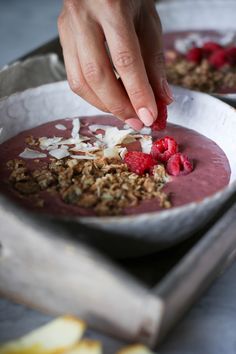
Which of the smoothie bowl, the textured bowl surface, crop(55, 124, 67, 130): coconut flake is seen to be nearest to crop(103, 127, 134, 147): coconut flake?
the smoothie bowl

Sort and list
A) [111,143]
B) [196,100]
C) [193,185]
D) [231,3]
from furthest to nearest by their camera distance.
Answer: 1. [231,3]
2. [196,100]
3. [111,143]
4. [193,185]

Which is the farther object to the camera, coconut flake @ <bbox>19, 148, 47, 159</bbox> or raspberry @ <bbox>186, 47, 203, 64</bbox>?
raspberry @ <bbox>186, 47, 203, 64</bbox>

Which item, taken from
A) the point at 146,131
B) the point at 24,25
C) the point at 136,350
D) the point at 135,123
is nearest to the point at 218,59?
the point at 146,131

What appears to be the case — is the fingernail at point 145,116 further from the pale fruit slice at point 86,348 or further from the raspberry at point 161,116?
the pale fruit slice at point 86,348

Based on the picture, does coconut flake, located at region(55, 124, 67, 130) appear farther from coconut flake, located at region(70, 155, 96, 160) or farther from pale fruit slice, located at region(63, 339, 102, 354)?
pale fruit slice, located at region(63, 339, 102, 354)

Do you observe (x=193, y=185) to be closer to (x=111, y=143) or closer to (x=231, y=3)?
(x=111, y=143)

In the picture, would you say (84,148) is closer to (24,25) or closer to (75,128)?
(75,128)

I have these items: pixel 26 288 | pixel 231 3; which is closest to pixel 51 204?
pixel 26 288
